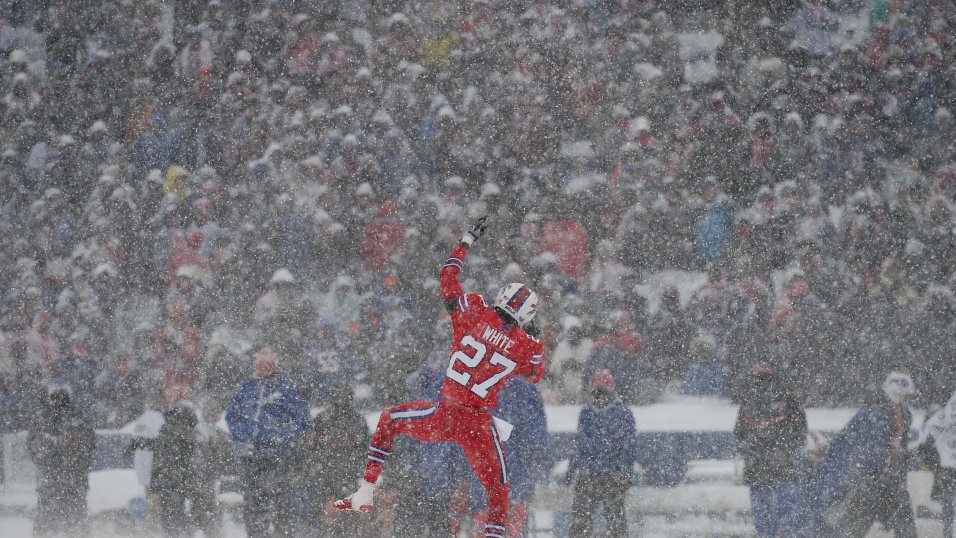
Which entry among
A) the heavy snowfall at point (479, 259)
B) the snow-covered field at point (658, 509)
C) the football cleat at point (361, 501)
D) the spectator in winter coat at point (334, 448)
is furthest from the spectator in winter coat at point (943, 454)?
the football cleat at point (361, 501)

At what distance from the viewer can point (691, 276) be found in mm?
10062

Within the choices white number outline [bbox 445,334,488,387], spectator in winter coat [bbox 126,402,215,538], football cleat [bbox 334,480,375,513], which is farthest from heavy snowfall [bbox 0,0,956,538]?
football cleat [bbox 334,480,375,513]

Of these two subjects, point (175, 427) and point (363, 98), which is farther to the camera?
point (363, 98)

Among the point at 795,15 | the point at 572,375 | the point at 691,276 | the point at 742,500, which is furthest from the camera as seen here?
the point at 795,15

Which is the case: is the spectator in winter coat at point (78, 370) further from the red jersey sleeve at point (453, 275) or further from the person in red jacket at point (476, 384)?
the red jersey sleeve at point (453, 275)

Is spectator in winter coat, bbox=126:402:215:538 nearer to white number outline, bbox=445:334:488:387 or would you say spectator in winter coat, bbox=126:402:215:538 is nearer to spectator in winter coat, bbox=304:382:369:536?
spectator in winter coat, bbox=304:382:369:536

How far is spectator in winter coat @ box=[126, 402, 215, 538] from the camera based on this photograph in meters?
7.57

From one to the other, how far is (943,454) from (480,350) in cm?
382

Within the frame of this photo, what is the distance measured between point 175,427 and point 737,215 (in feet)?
18.2

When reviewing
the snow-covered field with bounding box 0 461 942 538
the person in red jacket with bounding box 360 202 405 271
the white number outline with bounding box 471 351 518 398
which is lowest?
the snow-covered field with bounding box 0 461 942 538

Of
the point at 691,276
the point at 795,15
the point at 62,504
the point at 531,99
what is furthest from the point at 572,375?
the point at 795,15

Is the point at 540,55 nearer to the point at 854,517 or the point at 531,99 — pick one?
the point at 531,99

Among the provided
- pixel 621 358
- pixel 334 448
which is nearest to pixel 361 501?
pixel 334 448

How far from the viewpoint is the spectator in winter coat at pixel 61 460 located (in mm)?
7836
